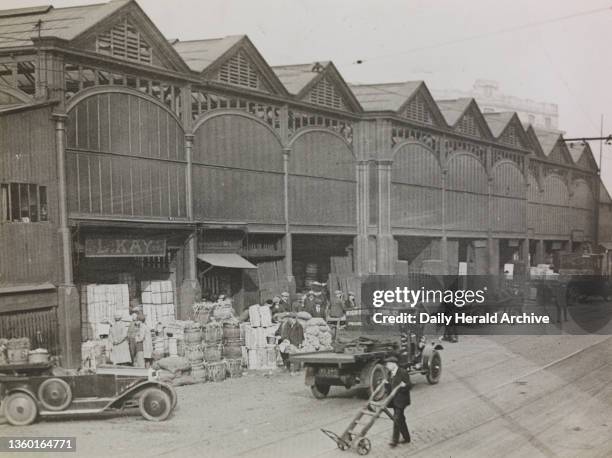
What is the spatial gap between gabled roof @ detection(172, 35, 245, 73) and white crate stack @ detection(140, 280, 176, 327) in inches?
269

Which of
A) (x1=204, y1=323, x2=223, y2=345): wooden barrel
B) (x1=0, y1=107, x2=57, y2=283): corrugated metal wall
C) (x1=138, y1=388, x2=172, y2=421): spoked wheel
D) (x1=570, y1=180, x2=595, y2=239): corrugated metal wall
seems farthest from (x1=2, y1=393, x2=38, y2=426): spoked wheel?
(x1=570, y1=180, x2=595, y2=239): corrugated metal wall

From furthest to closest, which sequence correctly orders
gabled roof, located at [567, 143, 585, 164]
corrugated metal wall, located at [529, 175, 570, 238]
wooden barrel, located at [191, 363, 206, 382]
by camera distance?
gabled roof, located at [567, 143, 585, 164] → corrugated metal wall, located at [529, 175, 570, 238] → wooden barrel, located at [191, 363, 206, 382]

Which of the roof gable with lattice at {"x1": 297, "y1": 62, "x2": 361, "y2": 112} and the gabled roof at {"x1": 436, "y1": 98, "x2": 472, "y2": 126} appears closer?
the roof gable with lattice at {"x1": 297, "y1": 62, "x2": 361, "y2": 112}

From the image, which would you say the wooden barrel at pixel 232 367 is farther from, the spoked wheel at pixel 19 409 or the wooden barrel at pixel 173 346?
the spoked wheel at pixel 19 409

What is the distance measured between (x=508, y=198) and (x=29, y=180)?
31349 millimetres

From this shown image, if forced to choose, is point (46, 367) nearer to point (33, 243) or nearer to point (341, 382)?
point (33, 243)

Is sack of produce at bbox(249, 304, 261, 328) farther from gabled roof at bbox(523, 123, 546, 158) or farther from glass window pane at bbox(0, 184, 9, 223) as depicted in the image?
gabled roof at bbox(523, 123, 546, 158)

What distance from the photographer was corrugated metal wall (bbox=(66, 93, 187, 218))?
1819cm

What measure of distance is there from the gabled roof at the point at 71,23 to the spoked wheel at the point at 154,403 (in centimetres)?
939

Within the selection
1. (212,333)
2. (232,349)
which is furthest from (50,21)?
(232,349)

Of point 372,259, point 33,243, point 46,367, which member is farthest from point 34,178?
point 372,259

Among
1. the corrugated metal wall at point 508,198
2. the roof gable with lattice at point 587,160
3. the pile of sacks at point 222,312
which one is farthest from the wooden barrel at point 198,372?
the roof gable with lattice at point 587,160

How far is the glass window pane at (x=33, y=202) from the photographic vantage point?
54.7 ft

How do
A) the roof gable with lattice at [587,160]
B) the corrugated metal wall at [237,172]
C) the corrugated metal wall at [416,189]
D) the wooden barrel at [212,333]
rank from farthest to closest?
the roof gable with lattice at [587,160] → the corrugated metal wall at [416,189] → the corrugated metal wall at [237,172] → the wooden barrel at [212,333]
